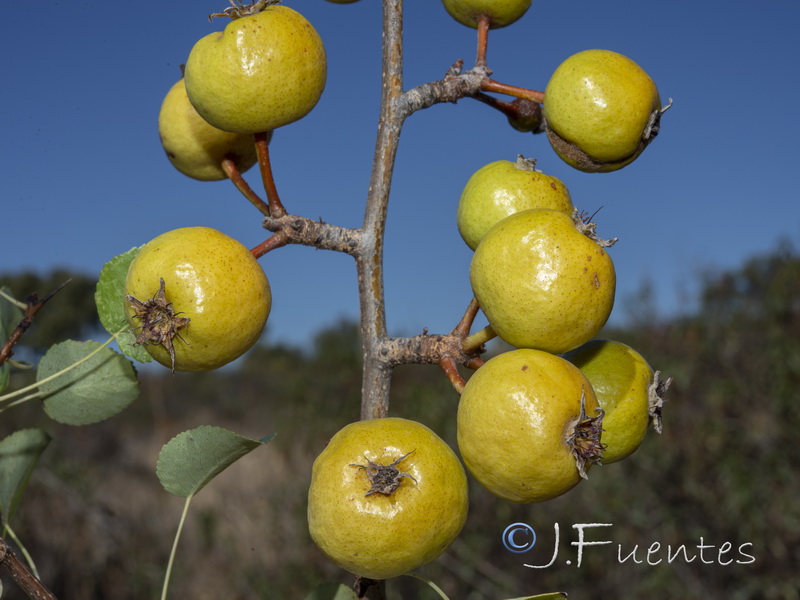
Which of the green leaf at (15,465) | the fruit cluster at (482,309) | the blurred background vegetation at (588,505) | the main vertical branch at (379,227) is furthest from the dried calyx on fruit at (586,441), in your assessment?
the blurred background vegetation at (588,505)

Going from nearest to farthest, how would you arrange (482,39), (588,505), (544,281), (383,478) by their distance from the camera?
(383,478) < (544,281) < (482,39) < (588,505)

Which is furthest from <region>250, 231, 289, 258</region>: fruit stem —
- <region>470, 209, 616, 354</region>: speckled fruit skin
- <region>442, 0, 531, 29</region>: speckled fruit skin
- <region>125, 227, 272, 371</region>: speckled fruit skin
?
<region>442, 0, 531, 29</region>: speckled fruit skin

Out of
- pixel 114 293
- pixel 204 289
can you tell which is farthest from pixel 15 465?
pixel 204 289

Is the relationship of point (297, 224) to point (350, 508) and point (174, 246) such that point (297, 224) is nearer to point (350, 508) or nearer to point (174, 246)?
point (174, 246)

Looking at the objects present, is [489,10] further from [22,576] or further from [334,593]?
[22,576]

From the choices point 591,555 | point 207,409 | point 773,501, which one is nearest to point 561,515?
point 591,555

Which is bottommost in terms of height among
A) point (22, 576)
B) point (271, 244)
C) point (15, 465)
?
point (22, 576)
